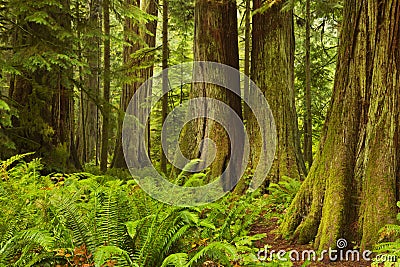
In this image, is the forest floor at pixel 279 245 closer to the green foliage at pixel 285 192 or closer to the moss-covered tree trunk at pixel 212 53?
the green foliage at pixel 285 192

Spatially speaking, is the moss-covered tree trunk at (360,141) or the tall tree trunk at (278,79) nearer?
the moss-covered tree trunk at (360,141)

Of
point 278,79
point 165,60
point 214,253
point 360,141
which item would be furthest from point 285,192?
point 165,60

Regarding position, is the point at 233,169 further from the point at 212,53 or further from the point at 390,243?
the point at 390,243

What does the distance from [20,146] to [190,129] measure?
330cm

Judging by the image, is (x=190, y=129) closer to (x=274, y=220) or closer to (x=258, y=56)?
(x=258, y=56)

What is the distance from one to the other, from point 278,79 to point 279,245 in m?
3.97

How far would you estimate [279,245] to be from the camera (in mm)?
5133

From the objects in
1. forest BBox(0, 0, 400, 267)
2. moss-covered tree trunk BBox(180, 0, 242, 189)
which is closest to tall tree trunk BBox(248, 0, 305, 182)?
forest BBox(0, 0, 400, 267)

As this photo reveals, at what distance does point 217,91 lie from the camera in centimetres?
868

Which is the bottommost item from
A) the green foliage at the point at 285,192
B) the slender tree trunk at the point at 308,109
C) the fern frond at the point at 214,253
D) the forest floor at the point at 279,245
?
the forest floor at the point at 279,245

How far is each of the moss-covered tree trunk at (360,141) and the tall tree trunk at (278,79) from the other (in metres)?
2.74

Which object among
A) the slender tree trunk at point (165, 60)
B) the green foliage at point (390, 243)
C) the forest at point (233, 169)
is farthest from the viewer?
the slender tree trunk at point (165, 60)

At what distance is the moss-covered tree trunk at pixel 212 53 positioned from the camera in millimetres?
8625

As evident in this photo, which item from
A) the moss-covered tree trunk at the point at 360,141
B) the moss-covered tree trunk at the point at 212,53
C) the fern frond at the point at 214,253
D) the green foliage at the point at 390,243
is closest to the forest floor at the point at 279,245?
the moss-covered tree trunk at the point at 360,141
